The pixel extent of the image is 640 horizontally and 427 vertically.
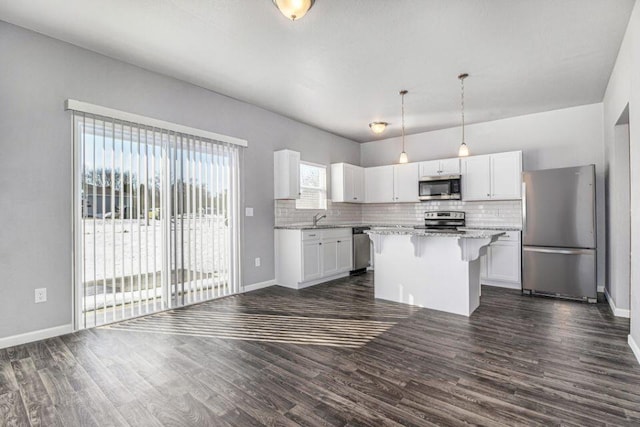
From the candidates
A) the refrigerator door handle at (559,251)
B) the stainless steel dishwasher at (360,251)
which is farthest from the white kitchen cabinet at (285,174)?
the refrigerator door handle at (559,251)

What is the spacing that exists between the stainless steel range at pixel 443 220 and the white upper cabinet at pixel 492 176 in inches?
15.8

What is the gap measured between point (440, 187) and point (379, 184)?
1283 millimetres

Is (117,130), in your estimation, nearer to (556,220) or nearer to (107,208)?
(107,208)

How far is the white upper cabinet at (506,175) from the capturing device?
4977 millimetres

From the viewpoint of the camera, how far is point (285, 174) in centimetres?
503

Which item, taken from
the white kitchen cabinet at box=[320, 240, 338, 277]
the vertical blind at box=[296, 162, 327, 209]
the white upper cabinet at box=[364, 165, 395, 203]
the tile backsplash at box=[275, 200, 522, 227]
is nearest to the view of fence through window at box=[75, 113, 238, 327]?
the tile backsplash at box=[275, 200, 522, 227]

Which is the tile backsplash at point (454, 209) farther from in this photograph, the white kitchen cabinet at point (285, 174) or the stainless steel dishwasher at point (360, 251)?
the white kitchen cabinet at point (285, 174)

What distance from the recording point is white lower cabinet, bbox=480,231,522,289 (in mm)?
4793

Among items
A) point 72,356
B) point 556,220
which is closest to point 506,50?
point 556,220

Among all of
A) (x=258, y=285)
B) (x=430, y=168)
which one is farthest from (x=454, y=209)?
(x=258, y=285)

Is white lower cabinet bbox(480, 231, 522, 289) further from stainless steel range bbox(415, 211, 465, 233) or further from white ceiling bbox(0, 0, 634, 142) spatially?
white ceiling bbox(0, 0, 634, 142)

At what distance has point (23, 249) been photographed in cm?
281

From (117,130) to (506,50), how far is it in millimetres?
3944

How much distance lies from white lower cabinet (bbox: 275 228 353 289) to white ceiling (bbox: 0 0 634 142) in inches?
78.3
